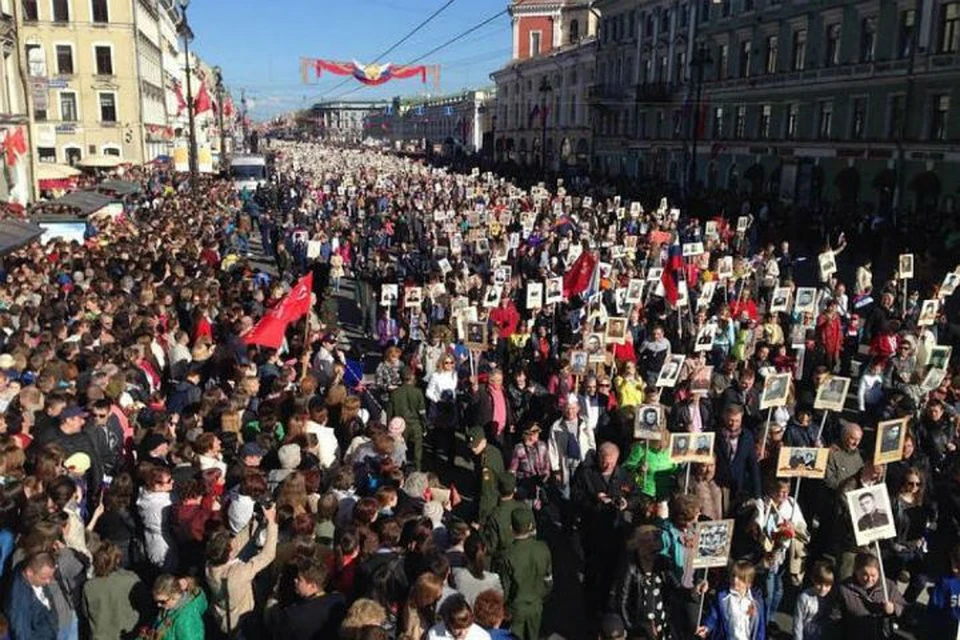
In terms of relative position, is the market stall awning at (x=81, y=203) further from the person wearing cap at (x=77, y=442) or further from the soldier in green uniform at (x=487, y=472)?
the soldier in green uniform at (x=487, y=472)

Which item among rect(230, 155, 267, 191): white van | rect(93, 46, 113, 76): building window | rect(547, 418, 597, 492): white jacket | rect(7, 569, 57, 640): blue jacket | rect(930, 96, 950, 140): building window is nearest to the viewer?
rect(7, 569, 57, 640): blue jacket

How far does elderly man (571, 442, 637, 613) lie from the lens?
22.7 feet

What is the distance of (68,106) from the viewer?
56.7 metres

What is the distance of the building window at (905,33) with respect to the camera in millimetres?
32469

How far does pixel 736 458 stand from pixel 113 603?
5126 millimetres

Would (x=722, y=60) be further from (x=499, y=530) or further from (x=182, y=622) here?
(x=182, y=622)

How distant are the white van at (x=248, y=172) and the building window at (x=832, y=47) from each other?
88.4 feet

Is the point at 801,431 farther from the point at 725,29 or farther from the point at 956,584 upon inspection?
the point at 725,29

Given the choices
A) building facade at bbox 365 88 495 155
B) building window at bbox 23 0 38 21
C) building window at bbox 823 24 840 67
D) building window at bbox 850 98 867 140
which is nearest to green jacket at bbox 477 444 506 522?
building window at bbox 850 98 867 140

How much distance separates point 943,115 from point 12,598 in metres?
33.4

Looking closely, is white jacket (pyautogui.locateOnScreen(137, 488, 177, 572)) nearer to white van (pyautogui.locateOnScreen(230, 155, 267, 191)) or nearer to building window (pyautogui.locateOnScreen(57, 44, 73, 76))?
white van (pyautogui.locateOnScreen(230, 155, 267, 191))

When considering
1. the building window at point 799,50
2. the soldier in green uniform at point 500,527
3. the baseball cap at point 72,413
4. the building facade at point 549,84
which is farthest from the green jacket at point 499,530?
the building facade at point 549,84

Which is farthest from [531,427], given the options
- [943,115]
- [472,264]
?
[943,115]

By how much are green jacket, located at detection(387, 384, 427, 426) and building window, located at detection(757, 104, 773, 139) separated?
3814 centimetres
